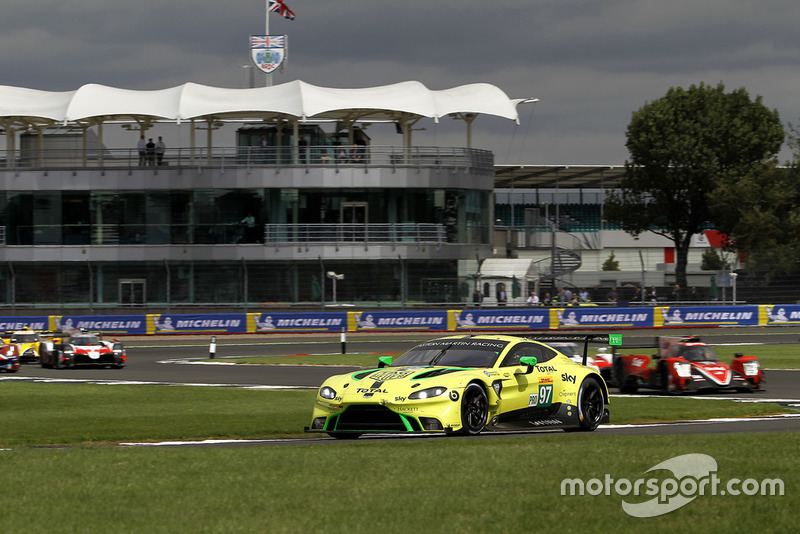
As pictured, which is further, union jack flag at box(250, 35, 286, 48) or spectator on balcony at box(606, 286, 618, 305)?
union jack flag at box(250, 35, 286, 48)

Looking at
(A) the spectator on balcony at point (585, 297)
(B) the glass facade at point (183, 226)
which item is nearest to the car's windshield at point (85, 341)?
(B) the glass facade at point (183, 226)

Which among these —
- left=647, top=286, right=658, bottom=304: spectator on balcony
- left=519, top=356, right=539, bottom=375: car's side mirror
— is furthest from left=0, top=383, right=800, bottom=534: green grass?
left=647, top=286, right=658, bottom=304: spectator on balcony

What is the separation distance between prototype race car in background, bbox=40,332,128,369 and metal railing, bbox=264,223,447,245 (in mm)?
23247

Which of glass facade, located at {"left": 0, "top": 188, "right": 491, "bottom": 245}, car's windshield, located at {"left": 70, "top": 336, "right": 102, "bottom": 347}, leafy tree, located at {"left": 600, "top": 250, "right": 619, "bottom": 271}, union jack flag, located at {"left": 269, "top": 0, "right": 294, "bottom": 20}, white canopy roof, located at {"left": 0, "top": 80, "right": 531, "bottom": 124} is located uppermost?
union jack flag, located at {"left": 269, "top": 0, "right": 294, "bottom": 20}

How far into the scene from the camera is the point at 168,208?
189 ft

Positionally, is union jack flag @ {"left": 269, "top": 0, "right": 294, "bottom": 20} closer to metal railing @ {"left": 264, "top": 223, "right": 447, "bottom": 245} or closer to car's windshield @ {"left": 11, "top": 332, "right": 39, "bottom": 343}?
metal railing @ {"left": 264, "top": 223, "right": 447, "bottom": 245}

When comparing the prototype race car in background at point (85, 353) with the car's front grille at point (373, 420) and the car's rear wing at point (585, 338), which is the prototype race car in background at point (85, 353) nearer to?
the car's rear wing at point (585, 338)

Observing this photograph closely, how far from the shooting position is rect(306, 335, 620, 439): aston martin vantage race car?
12617 millimetres

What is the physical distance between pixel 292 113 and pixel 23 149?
702 inches

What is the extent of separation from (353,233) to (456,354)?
1657 inches

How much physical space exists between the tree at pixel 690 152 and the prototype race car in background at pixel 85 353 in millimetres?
43322

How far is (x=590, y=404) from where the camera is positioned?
14.8 m

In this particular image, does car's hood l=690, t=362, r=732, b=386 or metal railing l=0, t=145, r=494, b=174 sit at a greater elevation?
metal railing l=0, t=145, r=494, b=174

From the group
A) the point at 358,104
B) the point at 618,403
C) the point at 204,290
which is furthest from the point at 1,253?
the point at 618,403
